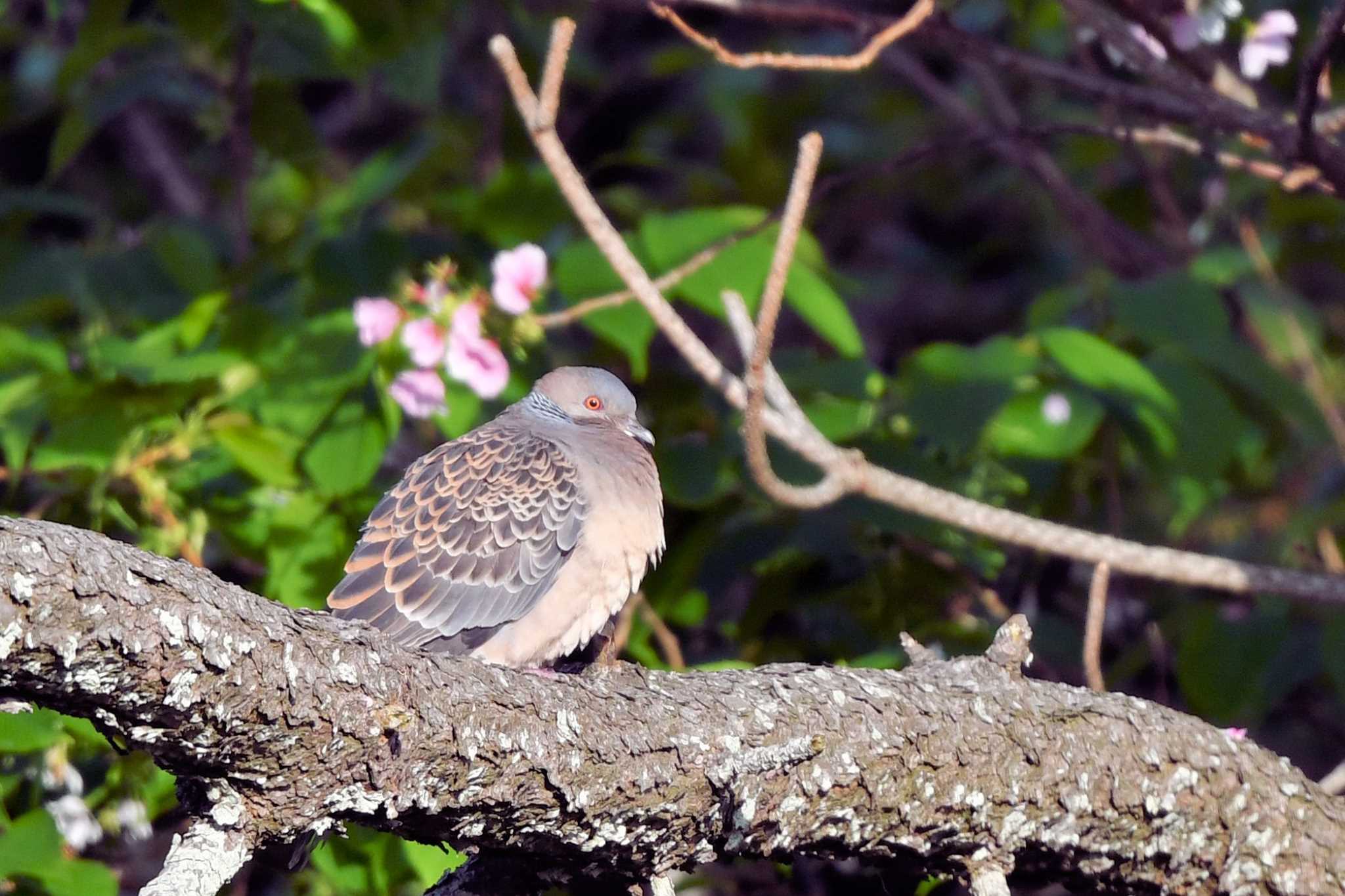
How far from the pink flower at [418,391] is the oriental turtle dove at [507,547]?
0.18 meters

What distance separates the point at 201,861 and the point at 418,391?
148 centimetres

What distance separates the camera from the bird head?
3.55 metres

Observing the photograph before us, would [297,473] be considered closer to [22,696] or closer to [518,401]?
[518,401]

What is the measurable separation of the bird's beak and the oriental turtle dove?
0.19 feet

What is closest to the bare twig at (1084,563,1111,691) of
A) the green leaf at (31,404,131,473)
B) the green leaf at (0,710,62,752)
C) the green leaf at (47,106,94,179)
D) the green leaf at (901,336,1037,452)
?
the green leaf at (901,336,1037,452)

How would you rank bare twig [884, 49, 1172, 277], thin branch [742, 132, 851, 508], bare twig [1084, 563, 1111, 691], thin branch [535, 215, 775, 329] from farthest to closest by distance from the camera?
bare twig [884, 49, 1172, 277] < thin branch [535, 215, 775, 329] < bare twig [1084, 563, 1111, 691] < thin branch [742, 132, 851, 508]

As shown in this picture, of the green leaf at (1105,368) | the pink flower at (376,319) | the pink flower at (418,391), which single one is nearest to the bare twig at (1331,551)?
the green leaf at (1105,368)

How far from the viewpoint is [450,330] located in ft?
10.1

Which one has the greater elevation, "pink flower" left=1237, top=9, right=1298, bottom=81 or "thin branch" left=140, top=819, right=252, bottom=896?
"pink flower" left=1237, top=9, right=1298, bottom=81

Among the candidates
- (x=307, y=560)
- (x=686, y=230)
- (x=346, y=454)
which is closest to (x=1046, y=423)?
(x=686, y=230)

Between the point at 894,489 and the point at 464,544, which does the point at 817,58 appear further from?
the point at 464,544

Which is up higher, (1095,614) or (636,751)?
(636,751)

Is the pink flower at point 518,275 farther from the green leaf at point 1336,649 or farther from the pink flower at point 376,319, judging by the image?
the green leaf at point 1336,649

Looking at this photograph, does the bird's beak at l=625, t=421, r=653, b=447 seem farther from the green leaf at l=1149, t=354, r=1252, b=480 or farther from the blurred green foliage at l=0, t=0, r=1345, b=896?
the green leaf at l=1149, t=354, r=1252, b=480
